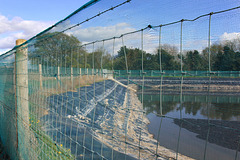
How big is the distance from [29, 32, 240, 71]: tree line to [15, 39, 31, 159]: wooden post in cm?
50

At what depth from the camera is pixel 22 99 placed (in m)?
2.60

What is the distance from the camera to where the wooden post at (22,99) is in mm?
2541

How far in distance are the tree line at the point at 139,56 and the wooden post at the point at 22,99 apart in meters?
0.50

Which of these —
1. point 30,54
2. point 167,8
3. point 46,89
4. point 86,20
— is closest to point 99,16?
point 86,20

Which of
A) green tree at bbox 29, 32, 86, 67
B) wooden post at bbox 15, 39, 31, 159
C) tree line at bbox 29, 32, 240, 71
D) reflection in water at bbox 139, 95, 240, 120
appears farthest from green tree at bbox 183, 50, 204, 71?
wooden post at bbox 15, 39, 31, 159

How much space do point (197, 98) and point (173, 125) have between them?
1.25ft

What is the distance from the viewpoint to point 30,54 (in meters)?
2.65

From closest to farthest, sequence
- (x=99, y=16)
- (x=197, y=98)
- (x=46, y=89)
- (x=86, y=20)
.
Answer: (x=197, y=98)
(x=99, y=16)
(x=86, y=20)
(x=46, y=89)

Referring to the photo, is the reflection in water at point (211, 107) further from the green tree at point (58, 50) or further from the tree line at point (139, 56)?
the green tree at point (58, 50)

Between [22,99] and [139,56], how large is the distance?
204 centimetres

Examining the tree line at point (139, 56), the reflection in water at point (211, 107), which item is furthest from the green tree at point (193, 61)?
the reflection in water at point (211, 107)

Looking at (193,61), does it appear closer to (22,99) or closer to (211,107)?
(211,107)

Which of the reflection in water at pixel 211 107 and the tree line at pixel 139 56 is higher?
the tree line at pixel 139 56

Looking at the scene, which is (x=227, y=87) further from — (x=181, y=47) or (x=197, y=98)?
(x=181, y=47)
